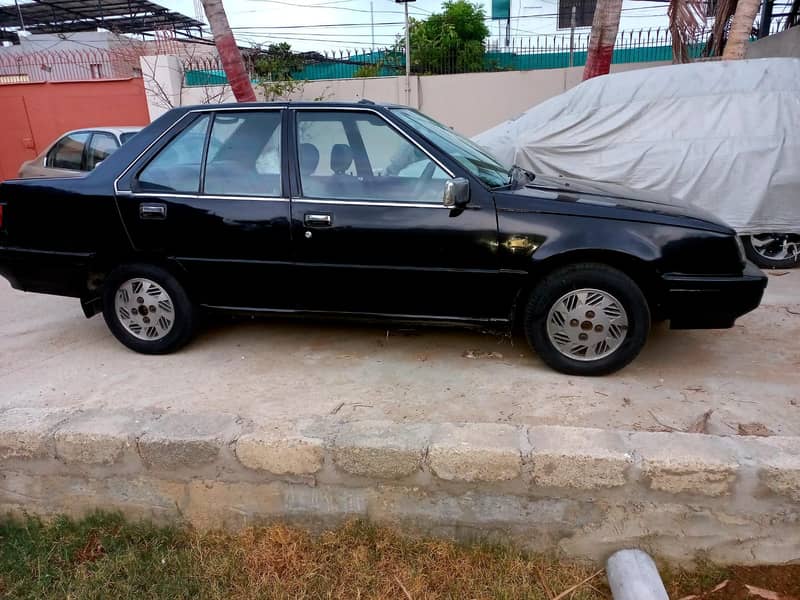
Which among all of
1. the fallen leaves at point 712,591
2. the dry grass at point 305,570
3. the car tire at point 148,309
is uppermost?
the car tire at point 148,309

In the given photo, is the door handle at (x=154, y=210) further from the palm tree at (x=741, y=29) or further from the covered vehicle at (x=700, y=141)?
the palm tree at (x=741, y=29)

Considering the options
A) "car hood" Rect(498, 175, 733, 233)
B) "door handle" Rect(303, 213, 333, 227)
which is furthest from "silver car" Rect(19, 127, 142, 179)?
"car hood" Rect(498, 175, 733, 233)

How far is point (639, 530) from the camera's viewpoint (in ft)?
8.29

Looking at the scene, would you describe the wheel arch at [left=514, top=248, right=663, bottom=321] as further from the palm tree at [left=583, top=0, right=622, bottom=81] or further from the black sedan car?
the palm tree at [left=583, top=0, right=622, bottom=81]

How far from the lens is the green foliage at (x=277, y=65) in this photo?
38.7 feet

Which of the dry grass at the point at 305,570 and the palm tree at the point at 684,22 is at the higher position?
the palm tree at the point at 684,22

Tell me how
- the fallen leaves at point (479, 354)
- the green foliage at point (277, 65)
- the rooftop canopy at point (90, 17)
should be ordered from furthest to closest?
1. the rooftop canopy at point (90, 17)
2. the green foliage at point (277, 65)
3. the fallen leaves at point (479, 354)

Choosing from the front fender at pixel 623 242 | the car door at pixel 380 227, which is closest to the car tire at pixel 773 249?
the front fender at pixel 623 242

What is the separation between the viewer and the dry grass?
7.89 ft

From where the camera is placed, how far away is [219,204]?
356 cm

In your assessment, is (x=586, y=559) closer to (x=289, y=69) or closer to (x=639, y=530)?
(x=639, y=530)

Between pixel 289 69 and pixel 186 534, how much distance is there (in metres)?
11.2

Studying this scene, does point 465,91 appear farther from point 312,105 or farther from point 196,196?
point 196,196

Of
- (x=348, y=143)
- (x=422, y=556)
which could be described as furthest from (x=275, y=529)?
(x=348, y=143)
